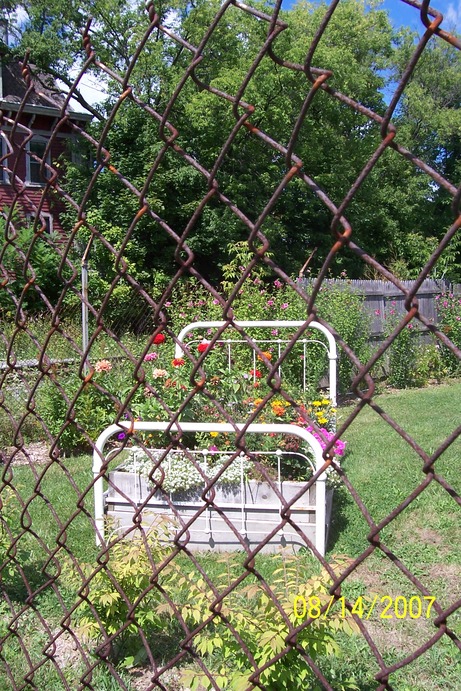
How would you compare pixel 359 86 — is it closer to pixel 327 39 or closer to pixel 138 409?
pixel 327 39

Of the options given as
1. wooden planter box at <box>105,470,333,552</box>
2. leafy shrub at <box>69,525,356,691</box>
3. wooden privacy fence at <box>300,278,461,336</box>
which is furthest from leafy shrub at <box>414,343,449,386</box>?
leafy shrub at <box>69,525,356,691</box>

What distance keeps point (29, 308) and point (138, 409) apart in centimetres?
839

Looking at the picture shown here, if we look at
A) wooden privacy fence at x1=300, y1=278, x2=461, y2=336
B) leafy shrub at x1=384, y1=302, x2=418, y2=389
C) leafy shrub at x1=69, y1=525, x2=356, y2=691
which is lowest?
leafy shrub at x1=384, y1=302, x2=418, y2=389

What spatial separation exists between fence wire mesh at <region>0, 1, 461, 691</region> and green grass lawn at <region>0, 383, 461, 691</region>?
19 mm

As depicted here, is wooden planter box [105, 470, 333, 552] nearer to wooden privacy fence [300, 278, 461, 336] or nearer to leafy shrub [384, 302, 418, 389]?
wooden privacy fence [300, 278, 461, 336]

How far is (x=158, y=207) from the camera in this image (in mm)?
15422

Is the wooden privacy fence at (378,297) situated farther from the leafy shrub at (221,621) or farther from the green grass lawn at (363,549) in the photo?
the leafy shrub at (221,621)

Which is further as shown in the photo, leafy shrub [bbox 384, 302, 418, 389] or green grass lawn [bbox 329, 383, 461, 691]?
leafy shrub [bbox 384, 302, 418, 389]

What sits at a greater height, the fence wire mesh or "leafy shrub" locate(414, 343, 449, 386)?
the fence wire mesh

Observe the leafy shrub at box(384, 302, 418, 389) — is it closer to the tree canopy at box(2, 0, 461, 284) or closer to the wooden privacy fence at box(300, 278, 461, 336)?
the wooden privacy fence at box(300, 278, 461, 336)

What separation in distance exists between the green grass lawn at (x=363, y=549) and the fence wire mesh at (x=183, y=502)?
0.06ft

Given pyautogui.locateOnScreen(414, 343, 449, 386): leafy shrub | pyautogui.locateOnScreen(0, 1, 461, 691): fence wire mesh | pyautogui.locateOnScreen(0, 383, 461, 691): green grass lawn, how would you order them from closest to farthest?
pyautogui.locateOnScreen(0, 1, 461, 691): fence wire mesh, pyautogui.locateOnScreen(0, 383, 461, 691): green grass lawn, pyautogui.locateOnScreen(414, 343, 449, 386): leafy shrub

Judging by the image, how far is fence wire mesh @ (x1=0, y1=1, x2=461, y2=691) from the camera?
0.81 metres

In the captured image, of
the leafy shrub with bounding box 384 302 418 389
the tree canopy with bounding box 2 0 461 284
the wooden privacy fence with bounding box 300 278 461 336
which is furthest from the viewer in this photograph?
the tree canopy with bounding box 2 0 461 284
